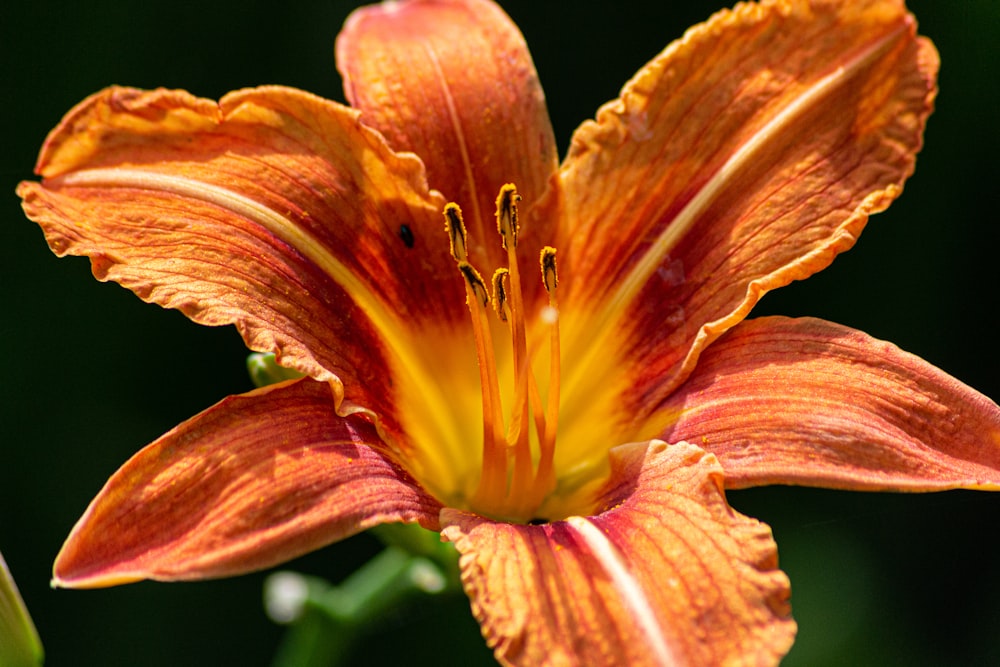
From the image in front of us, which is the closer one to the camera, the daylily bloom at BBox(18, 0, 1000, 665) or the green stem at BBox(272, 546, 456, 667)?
the daylily bloom at BBox(18, 0, 1000, 665)

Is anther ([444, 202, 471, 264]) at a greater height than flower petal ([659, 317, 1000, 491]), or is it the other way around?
anther ([444, 202, 471, 264])

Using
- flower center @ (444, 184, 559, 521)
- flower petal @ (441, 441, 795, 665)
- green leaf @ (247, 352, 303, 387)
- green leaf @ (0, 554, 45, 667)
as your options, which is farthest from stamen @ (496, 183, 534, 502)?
green leaf @ (0, 554, 45, 667)

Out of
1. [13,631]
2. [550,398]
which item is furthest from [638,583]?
[13,631]

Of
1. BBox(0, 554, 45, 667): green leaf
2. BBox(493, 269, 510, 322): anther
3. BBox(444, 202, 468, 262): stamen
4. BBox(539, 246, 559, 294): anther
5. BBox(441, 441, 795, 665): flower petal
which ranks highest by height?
BBox(444, 202, 468, 262): stamen

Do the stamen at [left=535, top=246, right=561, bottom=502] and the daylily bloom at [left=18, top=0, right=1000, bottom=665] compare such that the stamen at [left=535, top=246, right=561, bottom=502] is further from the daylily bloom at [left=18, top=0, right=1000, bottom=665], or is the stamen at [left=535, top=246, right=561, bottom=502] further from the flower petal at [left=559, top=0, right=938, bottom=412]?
the flower petal at [left=559, top=0, right=938, bottom=412]

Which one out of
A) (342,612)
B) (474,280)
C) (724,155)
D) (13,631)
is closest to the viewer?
(13,631)

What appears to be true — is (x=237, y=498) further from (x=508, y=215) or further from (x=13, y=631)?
(x=508, y=215)

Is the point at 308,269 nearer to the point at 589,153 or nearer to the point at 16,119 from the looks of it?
the point at 589,153

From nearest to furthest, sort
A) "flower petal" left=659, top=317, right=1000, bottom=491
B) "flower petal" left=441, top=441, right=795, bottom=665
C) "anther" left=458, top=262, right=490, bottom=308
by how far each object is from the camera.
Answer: "flower petal" left=441, top=441, right=795, bottom=665
"flower petal" left=659, top=317, right=1000, bottom=491
"anther" left=458, top=262, right=490, bottom=308
